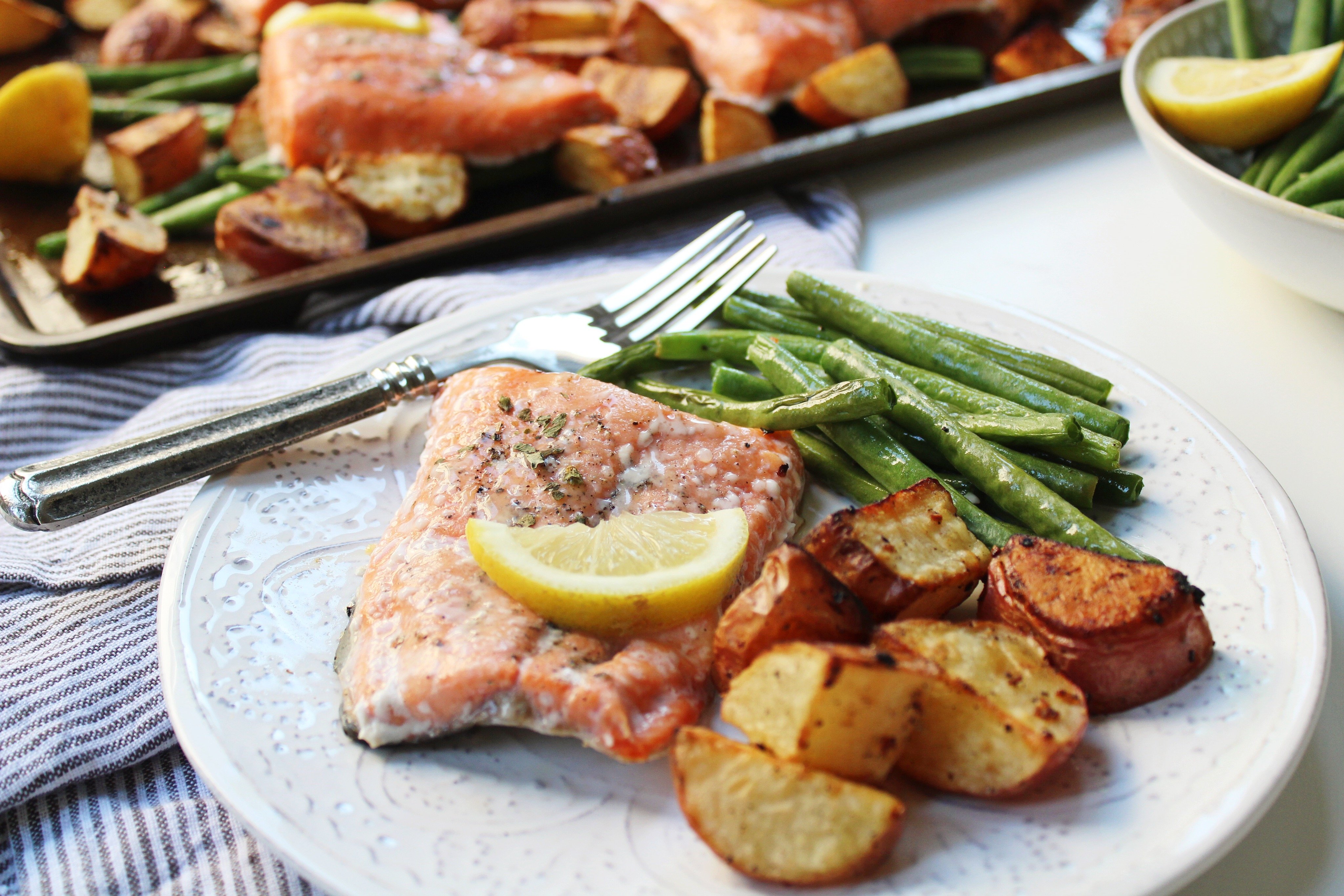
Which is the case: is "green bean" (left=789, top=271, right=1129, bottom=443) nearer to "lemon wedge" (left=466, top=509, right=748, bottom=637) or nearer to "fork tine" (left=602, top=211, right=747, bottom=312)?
"fork tine" (left=602, top=211, right=747, bottom=312)

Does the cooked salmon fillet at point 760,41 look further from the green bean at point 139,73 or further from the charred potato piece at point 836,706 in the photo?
the charred potato piece at point 836,706

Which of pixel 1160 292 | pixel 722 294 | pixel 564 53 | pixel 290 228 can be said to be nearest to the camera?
pixel 722 294

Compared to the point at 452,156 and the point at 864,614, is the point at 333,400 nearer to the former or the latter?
the point at 864,614

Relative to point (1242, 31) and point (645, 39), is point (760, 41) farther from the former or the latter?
point (1242, 31)

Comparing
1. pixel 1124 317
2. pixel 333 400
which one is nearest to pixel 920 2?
pixel 1124 317

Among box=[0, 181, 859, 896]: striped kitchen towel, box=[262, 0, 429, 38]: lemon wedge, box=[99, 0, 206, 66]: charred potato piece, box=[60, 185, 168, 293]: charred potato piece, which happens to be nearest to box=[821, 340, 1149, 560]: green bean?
box=[0, 181, 859, 896]: striped kitchen towel

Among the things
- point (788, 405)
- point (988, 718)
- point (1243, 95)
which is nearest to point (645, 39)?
point (1243, 95)
